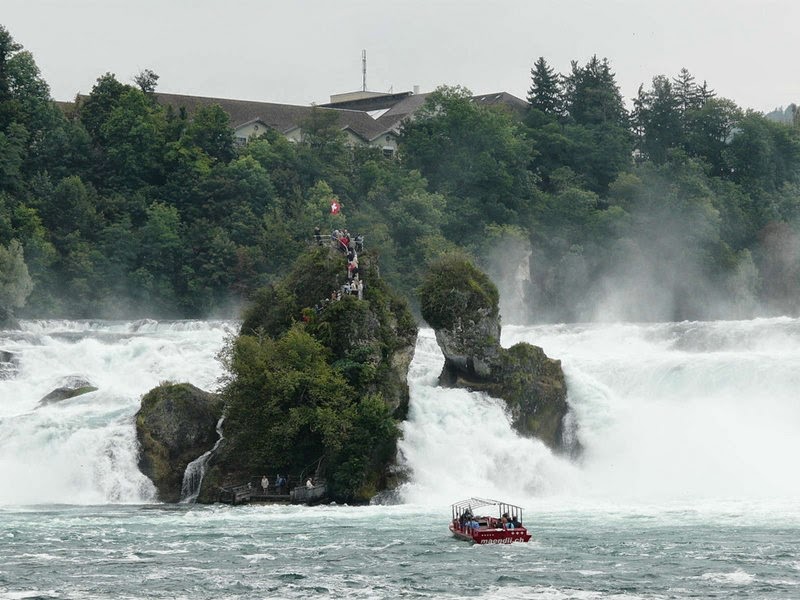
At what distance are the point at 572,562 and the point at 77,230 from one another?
65618 mm

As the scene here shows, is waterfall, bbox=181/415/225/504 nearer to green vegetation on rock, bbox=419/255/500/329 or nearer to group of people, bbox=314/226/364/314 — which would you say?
group of people, bbox=314/226/364/314

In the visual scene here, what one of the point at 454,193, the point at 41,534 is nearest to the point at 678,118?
the point at 454,193


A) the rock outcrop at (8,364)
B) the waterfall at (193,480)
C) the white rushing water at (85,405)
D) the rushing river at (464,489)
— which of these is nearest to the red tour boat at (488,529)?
the rushing river at (464,489)

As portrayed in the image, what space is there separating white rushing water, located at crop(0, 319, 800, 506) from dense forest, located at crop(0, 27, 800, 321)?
25.7 meters

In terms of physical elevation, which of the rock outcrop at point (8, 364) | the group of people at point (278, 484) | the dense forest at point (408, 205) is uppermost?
the dense forest at point (408, 205)

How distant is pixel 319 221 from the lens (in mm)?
109188

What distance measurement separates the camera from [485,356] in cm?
6725

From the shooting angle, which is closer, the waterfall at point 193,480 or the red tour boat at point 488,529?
the red tour boat at point 488,529

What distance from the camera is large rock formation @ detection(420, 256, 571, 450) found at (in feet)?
219

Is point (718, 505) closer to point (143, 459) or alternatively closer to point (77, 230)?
point (143, 459)

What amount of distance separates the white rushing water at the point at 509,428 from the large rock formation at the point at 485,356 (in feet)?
3.24

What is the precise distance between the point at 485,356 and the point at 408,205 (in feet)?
155

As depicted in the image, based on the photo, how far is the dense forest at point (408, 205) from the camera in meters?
106

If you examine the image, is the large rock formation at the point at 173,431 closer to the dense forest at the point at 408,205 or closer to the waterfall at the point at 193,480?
the waterfall at the point at 193,480
